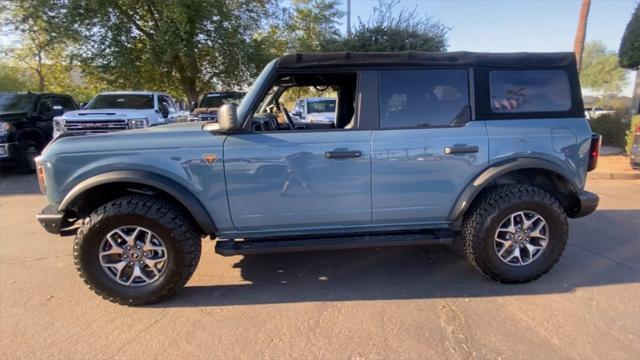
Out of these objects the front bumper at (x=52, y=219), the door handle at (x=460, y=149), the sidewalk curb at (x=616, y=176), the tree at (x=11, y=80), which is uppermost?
the tree at (x=11, y=80)

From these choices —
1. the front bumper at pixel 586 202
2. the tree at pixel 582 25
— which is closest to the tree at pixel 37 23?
the front bumper at pixel 586 202

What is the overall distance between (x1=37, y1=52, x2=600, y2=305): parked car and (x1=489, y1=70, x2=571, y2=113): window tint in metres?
0.01

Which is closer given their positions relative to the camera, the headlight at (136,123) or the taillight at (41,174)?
the taillight at (41,174)

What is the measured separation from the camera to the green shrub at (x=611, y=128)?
12758 mm

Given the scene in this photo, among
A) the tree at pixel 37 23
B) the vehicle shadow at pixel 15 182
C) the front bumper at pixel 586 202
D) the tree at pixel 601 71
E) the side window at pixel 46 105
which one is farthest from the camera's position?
the tree at pixel 601 71

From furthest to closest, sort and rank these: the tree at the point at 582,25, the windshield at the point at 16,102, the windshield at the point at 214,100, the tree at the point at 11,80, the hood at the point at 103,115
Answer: the tree at the point at 11,80
the tree at the point at 582,25
the windshield at the point at 214,100
the windshield at the point at 16,102
the hood at the point at 103,115

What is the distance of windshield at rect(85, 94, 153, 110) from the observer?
32.9ft

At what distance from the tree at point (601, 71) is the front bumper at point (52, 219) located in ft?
231

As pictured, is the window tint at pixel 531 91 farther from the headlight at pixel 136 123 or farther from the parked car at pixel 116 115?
the headlight at pixel 136 123

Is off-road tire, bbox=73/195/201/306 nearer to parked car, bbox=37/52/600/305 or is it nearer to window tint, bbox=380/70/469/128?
parked car, bbox=37/52/600/305

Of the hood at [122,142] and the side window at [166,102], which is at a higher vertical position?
the side window at [166,102]

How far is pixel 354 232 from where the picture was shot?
3.52 metres

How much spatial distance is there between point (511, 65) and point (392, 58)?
41.9 inches

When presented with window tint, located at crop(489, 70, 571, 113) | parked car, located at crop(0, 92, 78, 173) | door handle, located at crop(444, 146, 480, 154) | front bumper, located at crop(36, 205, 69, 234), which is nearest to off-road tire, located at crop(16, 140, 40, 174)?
parked car, located at crop(0, 92, 78, 173)
